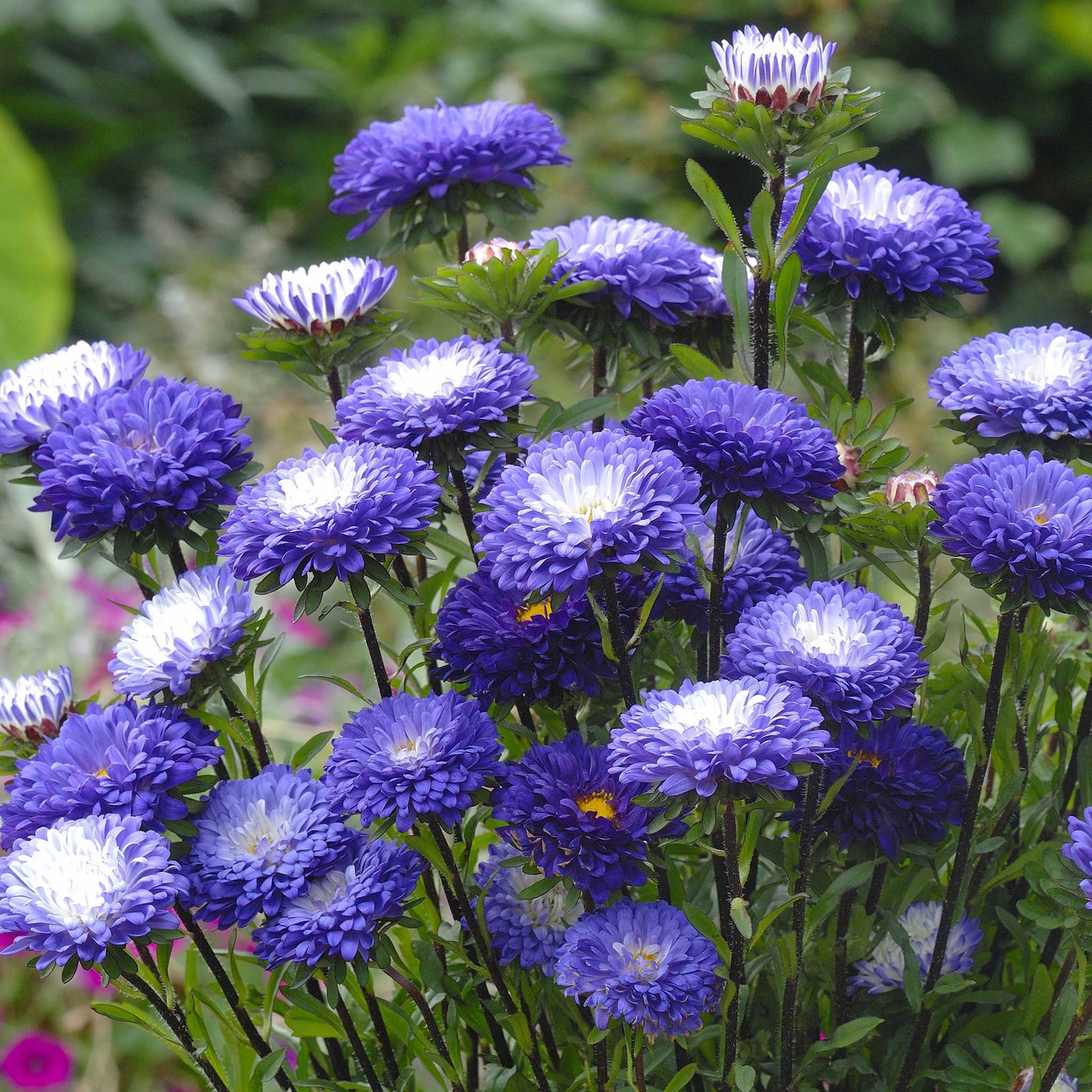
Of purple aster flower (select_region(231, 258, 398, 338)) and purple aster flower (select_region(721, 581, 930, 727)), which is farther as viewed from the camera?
purple aster flower (select_region(231, 258, 398, 338))

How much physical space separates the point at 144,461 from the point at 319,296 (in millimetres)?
105

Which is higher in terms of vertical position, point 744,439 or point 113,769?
point 744,439

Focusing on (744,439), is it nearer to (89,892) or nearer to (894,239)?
(894,239)

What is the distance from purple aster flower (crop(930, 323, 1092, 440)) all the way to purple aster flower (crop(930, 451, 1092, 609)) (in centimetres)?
3

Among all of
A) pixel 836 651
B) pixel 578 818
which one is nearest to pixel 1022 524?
pixel 836 651

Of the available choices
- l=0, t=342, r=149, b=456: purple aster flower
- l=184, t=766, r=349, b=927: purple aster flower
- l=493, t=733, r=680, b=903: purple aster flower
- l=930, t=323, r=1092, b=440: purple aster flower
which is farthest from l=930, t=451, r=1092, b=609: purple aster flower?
l=0, t=342, r=149, b=456: purple aster flower

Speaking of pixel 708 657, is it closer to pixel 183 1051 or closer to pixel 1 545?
pixel 183 1051

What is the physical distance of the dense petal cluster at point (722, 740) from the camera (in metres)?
0.38

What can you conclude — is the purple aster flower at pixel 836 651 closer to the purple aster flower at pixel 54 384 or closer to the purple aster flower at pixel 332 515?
the purple aster flower at pixel 332 515

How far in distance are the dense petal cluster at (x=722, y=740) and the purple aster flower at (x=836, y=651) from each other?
0.02 meters

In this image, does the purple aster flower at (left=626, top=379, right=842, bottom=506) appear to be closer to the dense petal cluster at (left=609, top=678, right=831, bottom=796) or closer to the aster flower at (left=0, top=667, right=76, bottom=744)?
the dense petal cluster at (left=609, top=678, right=831, bottom=796)

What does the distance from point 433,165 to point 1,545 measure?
1497mm

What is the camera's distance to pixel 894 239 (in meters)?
0.51

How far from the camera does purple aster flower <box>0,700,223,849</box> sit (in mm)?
455
